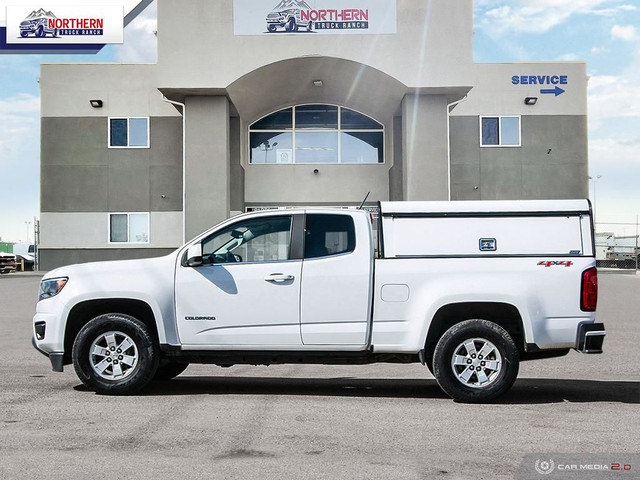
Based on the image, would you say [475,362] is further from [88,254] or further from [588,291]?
[88,254]

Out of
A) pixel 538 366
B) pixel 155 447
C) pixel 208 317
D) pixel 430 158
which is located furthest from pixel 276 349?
pixel 430 158

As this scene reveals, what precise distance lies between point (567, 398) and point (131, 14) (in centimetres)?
2930

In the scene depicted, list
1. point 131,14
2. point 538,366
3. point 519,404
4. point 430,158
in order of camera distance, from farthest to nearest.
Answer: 1. point 131,14
2. point 430,158
3. point 538,366
4. point 519,404

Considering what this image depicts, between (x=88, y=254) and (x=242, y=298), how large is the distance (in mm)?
27805

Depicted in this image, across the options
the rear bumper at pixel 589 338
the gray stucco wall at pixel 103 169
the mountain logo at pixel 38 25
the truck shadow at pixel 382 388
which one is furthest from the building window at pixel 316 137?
the rear bumper at pixel 589 338

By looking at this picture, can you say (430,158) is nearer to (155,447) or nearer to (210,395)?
(210,395)

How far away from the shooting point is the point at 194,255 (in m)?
8.43

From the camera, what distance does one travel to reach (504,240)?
27.1ft

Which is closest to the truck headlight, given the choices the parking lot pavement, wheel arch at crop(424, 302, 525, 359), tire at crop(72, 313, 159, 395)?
tire at crop(72, 313, 159, 395)

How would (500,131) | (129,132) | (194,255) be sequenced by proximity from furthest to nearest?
1. (129,132)
2. (500,131)
3. (194,255)

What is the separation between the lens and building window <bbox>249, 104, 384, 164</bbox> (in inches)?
1303

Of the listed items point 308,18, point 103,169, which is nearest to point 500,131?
point 308,18

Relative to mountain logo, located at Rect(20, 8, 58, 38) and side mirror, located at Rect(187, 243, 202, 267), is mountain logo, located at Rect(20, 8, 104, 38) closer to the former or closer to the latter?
mountain logo, located at Rect(20, 8, 58, 38)

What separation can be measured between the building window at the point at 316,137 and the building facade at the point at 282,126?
0.05 meters
